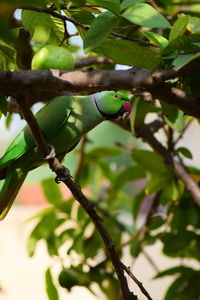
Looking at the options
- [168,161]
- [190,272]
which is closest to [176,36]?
[168,161]

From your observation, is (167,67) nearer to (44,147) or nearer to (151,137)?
(44,147)

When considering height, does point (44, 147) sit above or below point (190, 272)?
above

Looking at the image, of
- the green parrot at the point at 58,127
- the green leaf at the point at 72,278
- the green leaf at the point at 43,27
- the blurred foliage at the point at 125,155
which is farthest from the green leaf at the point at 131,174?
the green leaf at the point at 43,27

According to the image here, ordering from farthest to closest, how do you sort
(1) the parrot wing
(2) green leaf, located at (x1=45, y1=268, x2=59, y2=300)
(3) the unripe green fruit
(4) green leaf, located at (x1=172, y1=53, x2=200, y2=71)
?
(2) green leaf, located at (x1=45, y1=268, x2=59, y2=300) → (1) the parrot wing → (3) the unripe green fruit → (4) green leaf, located at (x1=172, y1=53, x2=200, y2=71)

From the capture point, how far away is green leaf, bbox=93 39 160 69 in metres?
0.59

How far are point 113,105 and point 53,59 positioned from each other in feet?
1.14

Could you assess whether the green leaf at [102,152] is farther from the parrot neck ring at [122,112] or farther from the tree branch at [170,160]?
the parrot neck ring at [122,112]

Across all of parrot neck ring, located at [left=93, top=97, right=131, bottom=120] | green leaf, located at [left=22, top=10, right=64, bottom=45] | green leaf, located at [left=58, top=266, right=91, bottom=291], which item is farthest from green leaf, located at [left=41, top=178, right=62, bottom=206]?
green leaf, located at [left=22, top=10, right=64, bottom=45]

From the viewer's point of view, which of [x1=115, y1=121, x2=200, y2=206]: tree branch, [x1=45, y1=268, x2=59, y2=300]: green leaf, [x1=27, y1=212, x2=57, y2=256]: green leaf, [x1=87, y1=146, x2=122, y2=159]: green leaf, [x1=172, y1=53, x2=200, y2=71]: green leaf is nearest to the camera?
[x1=172, y1=53, x2=200, y2=71]: green leaf

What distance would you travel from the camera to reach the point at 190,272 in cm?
122

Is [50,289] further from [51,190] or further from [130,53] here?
[130,53]

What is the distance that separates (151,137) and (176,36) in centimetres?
63

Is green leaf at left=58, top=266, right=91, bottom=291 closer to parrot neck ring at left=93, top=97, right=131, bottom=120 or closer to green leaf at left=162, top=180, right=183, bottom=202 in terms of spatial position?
green leaf at left=162, top=180, right=183, bottom=202

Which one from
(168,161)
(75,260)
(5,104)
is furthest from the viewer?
(75,260)
